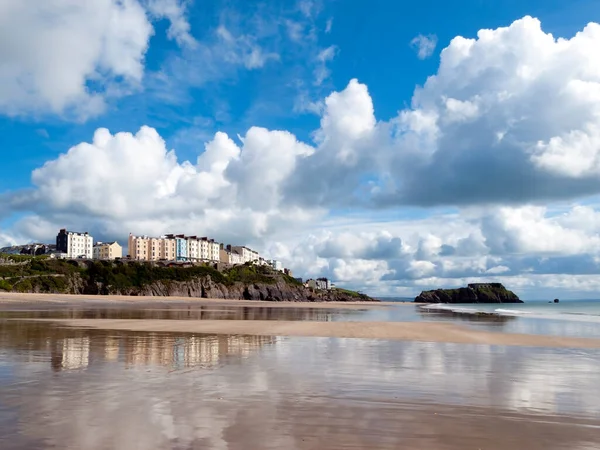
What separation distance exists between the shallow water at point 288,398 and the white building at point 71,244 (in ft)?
631

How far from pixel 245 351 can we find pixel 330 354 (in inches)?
125

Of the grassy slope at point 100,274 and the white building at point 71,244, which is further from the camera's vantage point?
the white building at point 71,244

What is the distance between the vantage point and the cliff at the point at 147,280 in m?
100

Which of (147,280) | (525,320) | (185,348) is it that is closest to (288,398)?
(185,348)

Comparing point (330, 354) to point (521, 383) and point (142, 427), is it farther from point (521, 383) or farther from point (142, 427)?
point (142, 427)

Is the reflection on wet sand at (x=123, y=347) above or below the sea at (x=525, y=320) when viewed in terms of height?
above

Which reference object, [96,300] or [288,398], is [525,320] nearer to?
[288,398]

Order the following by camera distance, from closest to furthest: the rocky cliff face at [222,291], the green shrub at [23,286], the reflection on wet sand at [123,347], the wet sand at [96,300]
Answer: the reflection on wet sand at [123,347], the wet sand at [96,300], the green shrub at [23,286], the rocky cliff face at [222,291]

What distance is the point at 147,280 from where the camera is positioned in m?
126

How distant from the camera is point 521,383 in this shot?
1198 cm

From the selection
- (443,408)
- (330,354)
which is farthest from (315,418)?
(330,354)

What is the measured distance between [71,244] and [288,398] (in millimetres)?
205694

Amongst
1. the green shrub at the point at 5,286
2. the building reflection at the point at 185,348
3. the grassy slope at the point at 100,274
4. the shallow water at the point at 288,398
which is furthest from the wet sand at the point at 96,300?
the shallow water at the point at 288,398

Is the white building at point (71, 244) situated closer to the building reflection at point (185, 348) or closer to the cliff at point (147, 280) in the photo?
the cliff at point (147, 280)
